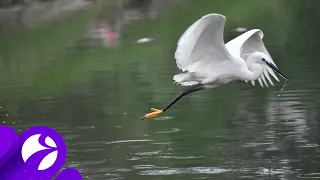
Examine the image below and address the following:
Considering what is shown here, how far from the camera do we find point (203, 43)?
1080 cm

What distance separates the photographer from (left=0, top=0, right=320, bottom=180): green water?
37.5 feet

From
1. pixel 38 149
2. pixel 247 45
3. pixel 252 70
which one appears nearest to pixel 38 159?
pixel 38 149

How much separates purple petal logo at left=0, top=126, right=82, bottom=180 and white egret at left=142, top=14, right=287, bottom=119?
3.03 metres

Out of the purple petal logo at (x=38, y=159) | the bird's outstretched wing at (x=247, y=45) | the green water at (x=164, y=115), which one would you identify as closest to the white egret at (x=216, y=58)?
the bird's outstretched wing at (x=247, y=45)

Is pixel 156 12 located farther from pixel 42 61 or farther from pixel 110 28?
pixel 42 61

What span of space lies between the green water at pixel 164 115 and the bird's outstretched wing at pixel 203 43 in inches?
47.0

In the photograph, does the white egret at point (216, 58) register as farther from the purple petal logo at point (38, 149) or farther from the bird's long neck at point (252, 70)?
the purple petal logo at point (38, 149)

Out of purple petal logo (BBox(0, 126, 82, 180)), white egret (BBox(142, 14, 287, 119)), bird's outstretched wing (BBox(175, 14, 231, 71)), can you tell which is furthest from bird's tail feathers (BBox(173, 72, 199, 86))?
purple petal logo (BBox(0, 126, 82, 180))

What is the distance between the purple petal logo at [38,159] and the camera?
7.32m

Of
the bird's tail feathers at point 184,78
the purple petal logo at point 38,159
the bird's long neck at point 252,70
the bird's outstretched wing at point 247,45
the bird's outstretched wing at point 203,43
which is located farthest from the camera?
the bird's outstretched wing at point 247,45

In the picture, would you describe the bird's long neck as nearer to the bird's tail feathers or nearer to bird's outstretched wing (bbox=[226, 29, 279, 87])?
bird's outstretched wing (bbox=[226, 29, 279, 87])

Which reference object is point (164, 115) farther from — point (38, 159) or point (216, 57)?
point (38, 159)

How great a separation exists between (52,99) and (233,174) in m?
7.22

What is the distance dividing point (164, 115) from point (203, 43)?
401cm
